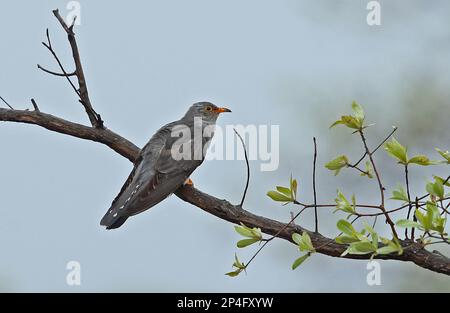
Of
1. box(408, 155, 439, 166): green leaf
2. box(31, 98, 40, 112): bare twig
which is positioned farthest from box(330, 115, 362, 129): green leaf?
box(31, 98, 40, 112): bare twig

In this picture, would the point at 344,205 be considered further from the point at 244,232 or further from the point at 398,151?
the point at 244,232

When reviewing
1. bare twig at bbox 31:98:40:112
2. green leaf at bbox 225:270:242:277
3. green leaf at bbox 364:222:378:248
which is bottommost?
green leaf at bbox 225:270:242:277

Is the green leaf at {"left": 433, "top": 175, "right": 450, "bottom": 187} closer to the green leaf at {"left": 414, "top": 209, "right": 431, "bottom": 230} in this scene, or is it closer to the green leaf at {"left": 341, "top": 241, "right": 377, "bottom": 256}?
the green leaf at {"left": 414, "top": 209, "right": 431, "bottom": 230}

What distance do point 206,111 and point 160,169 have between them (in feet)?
3.10

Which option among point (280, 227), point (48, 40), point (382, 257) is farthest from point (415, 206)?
point (48, 40)

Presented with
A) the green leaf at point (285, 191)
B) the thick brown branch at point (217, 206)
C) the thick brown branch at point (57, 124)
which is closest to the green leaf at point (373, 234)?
the green leaf at point (285, 191)

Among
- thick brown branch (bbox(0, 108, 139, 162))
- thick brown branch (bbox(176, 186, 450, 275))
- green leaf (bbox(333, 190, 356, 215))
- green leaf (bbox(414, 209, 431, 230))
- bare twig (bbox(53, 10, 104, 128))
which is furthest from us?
thick brown branch (bbox(0, 108, 139, 162))

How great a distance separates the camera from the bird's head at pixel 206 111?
15.7 ft

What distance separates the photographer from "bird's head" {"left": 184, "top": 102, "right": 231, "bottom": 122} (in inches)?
188

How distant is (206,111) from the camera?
4.80 metres

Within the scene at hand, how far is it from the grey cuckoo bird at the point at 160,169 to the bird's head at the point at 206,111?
0.28m

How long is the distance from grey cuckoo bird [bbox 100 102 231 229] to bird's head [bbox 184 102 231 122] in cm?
28

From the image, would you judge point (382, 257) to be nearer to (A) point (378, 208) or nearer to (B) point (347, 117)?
(A) point (378, 208)

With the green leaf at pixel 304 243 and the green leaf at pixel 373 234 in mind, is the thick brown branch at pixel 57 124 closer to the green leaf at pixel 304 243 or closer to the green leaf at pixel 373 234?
the green leaf at pixel 304 243
